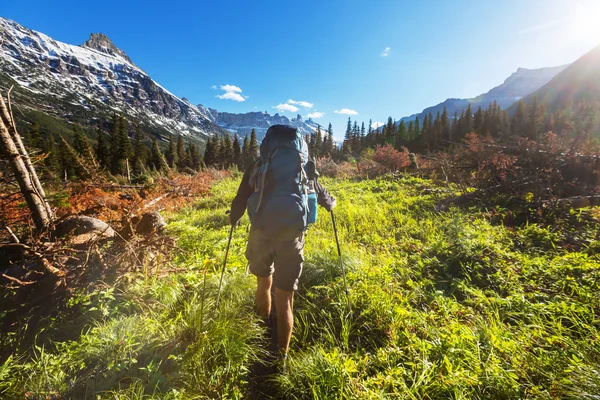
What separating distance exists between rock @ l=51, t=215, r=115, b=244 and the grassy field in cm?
118

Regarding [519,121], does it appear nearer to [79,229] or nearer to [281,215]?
[281,215]

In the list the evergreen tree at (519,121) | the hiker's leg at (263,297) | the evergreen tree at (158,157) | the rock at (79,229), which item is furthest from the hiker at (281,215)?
the evergreen tree at (519,121)

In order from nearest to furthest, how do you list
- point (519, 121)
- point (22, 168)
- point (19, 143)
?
point (22, 168)
point (19, 143)
point (519, 121)

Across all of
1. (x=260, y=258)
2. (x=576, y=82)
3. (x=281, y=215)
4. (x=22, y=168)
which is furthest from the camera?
(x=576, y=82)

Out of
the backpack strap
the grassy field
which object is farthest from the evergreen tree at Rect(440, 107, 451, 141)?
the backpack strap

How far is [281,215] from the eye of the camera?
7.56ft

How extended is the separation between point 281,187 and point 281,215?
1.00 feet

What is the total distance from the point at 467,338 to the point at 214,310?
9.25 feet

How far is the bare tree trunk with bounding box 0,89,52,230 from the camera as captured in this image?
3.07 m

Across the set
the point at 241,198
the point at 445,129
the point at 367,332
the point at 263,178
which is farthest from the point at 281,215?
the point at 445,129

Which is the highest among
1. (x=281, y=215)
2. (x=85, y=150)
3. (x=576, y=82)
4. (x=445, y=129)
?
(x=576, y=82)

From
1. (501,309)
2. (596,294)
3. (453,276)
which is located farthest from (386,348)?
(596,294)

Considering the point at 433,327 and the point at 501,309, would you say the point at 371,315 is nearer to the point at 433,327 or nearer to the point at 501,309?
the point at 433,327

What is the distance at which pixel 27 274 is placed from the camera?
114 inches
